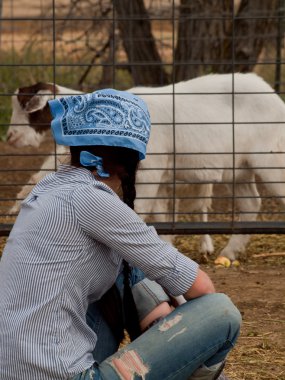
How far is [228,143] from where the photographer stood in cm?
839

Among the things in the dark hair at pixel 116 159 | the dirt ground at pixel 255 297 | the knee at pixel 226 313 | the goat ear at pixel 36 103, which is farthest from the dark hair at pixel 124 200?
the goat ear at pixel 36 103

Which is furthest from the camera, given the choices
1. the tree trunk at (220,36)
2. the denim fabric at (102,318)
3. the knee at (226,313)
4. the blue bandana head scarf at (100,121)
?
the tree trunk at (220,36)

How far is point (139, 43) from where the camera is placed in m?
13.0

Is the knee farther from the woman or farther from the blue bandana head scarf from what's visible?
the blue bandana head scarf

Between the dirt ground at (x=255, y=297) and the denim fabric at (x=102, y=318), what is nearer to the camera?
the denim fabric at (x=102, y=318)

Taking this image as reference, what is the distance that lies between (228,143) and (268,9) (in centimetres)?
433

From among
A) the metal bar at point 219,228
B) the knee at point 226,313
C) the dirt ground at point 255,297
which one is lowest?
the dirt ground at point 255,297

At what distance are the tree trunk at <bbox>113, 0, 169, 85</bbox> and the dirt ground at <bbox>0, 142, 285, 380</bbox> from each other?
3332 mm

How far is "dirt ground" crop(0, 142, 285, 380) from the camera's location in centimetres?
536

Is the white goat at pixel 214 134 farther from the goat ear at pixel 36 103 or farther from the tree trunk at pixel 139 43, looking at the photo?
the tree trunk at pixel 139 43

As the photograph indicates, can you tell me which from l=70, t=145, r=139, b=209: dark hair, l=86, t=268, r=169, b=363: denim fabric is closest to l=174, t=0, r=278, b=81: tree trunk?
l=86, t=268, r=169, b=363: denim fabric

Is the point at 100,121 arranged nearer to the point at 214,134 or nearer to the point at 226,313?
the point at 226,313

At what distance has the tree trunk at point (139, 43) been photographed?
12633 millimetres

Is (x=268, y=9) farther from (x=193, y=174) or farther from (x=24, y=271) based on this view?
(x=24, y=271)
